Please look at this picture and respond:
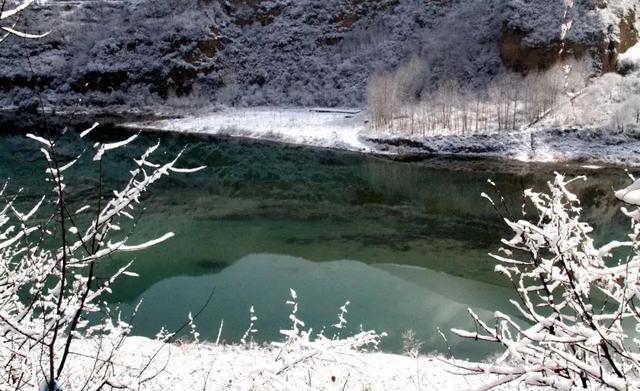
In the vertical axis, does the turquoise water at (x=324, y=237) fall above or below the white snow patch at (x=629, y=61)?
below

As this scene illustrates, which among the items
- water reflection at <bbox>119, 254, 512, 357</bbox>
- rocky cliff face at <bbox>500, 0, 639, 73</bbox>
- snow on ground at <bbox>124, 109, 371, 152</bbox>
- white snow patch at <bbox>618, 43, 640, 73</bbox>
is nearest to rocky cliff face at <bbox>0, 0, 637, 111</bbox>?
rocky cliff face at <bbox>500, 0, 639, 73</bbox>

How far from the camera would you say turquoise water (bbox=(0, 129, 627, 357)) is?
14.8m

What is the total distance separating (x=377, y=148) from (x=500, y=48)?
18307 millimetres

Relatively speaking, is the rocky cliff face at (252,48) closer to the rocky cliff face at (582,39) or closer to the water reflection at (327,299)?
the rocky cliff face at (582,39)

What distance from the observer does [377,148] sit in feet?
118

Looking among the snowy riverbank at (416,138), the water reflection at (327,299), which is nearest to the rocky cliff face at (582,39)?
the snowy riverbank at (416,138)

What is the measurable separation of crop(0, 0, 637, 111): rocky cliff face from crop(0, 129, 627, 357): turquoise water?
58.5ft

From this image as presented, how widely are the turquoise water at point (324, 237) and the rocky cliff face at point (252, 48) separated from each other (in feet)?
58.5

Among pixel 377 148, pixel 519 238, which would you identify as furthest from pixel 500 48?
pixel 519 238

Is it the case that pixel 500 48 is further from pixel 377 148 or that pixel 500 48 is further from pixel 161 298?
pixel 161 298

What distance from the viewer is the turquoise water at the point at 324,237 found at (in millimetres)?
14750

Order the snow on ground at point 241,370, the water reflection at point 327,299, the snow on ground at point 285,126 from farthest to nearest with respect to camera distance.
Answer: the snow on ground at point 285,126 < the water reflection at point 327,299 < the snow on ground at point 241,370

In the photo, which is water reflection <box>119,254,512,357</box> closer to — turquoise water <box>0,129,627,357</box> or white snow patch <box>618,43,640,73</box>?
turquoise water <box>0,129,627,357</box>

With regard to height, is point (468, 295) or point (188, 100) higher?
point (188, 100)
